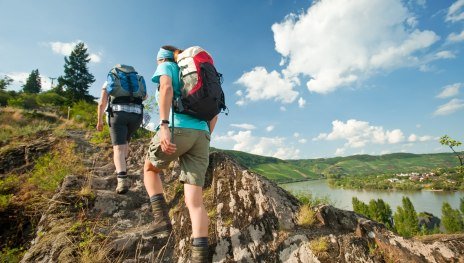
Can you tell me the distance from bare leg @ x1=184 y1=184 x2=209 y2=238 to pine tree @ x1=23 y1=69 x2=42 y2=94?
7600cm

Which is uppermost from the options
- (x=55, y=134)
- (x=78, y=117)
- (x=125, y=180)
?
(x=78, y=117)

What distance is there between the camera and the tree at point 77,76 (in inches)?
1772

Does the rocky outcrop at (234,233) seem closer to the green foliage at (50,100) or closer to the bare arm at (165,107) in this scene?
the bare arm at (165,107)

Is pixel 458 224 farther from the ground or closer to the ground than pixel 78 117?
closer to the ground

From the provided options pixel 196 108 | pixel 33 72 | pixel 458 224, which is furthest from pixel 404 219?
pixel 33 72

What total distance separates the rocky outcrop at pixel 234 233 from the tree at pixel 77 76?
44787 mm

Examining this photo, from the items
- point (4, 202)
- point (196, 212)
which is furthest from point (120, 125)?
point (196, 212)

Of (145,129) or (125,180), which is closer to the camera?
(125,180)

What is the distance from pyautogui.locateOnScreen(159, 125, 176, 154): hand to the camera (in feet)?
9.43

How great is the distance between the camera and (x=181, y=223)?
3832 mm

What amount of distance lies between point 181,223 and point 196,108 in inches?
73.7

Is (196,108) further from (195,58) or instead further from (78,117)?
(78,117)

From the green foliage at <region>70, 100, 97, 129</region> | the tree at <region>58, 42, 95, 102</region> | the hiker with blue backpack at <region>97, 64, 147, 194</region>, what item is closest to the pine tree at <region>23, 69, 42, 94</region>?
the tree at <region>58, 42, 95, 102</region>

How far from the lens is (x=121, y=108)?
4.95m
